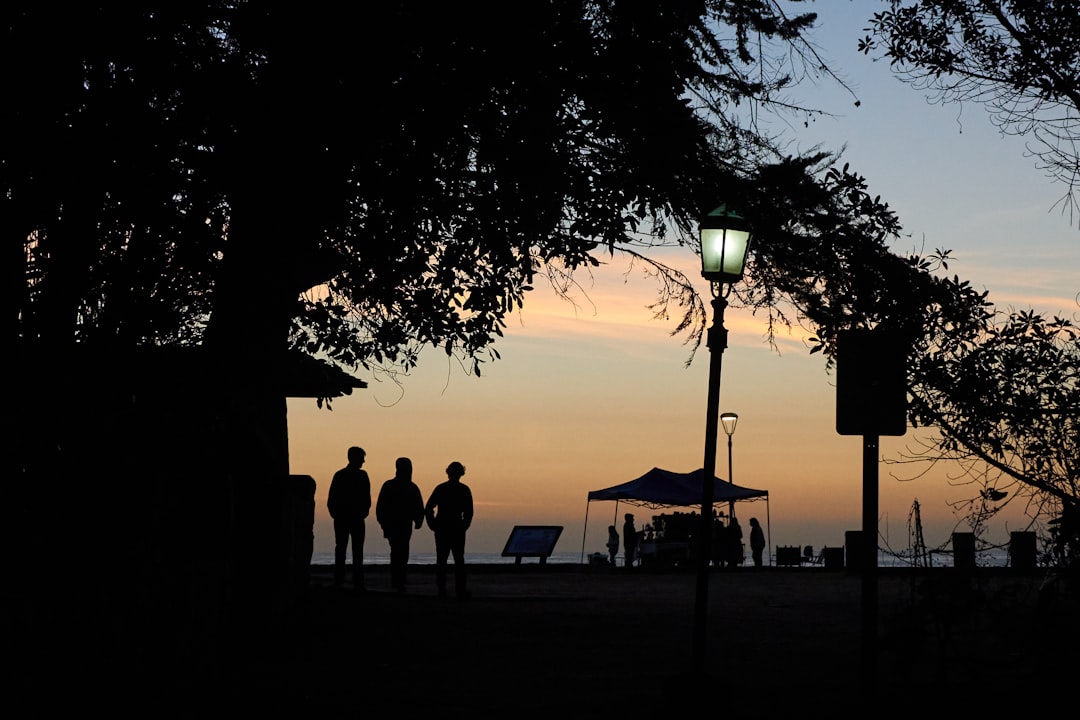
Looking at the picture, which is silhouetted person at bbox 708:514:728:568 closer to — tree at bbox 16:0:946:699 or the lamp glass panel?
tree at bbox 16:0:946:699

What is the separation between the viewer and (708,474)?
33.0 feet

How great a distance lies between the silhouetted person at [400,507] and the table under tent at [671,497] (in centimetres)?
1458

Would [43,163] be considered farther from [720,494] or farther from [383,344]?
[720,494]

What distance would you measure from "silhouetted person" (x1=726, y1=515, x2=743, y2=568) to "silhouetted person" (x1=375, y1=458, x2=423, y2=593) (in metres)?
19.8

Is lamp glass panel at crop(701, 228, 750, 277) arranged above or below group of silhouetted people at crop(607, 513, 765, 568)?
above

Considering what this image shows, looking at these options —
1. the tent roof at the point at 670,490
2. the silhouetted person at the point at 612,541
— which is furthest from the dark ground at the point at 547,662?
the silhouetted person at the point at 612,541

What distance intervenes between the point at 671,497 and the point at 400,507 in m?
15.5

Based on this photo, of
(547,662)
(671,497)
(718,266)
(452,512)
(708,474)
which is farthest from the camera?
(671,497)

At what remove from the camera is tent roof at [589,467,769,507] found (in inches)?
1323

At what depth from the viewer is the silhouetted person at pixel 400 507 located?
19.0 m

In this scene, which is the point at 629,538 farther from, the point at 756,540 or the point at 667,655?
the point at 667,655

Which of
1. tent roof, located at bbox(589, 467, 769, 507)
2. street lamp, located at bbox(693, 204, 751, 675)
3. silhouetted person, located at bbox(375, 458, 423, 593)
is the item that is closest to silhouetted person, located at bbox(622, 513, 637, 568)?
tent roof, located at bbox(589, 467, 769, 507)

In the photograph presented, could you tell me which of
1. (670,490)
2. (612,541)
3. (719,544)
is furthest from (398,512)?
(612,541)

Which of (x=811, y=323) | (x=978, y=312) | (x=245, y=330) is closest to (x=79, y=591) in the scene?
(x=245, y=330)
